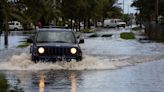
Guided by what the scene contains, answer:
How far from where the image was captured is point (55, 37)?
21656 mm

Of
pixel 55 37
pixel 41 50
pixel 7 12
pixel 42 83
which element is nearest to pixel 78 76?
pixel 42 83

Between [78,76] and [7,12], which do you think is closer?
[7,12]

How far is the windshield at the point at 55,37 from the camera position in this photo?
70.3ft

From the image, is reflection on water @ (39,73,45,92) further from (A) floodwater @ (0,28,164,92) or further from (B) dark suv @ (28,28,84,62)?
(B) dark suv @ (28,28,84,62)

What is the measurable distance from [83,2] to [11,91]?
68.3m

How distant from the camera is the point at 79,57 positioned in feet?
67.9

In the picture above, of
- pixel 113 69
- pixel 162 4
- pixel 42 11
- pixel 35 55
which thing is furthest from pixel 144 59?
pixel 162 4

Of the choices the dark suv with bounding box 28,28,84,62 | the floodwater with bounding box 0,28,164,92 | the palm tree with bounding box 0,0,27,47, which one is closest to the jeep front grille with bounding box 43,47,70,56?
the dark suv with bounding box 28,28,84,62

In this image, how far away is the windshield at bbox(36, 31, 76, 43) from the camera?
70.3ft

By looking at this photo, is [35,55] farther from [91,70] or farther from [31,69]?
[91,70]

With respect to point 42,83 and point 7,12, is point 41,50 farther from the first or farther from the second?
point 7,12

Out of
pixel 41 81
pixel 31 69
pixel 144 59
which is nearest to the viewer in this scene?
pixel 41 81

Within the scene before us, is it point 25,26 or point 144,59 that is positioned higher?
point 25,26

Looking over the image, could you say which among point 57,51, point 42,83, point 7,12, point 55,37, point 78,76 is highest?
point 7,12
